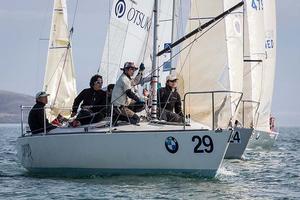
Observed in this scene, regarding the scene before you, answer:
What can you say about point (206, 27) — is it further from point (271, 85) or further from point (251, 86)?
point (271, 85)

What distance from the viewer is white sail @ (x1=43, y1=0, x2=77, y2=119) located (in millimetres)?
28484

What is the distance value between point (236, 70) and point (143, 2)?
2.93 m

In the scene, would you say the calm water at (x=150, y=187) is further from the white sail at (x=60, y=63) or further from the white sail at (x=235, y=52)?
the white sail at (x=60, y=63)

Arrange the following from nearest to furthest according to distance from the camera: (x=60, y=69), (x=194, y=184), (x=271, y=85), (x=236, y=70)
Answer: (x=194, y=184) → (x=236, y=70) → (x=60, y=69) → (x=271, y=85)

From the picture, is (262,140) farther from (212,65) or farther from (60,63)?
(212,65)

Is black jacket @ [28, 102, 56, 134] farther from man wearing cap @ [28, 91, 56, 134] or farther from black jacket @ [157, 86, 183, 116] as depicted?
black jacket @ [157, 86, 183, 116]

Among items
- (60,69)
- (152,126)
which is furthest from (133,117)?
(60,69)

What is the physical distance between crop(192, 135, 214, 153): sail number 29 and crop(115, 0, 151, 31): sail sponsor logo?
4405mm

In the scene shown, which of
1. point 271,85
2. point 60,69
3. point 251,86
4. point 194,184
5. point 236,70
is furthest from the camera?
point 271,85

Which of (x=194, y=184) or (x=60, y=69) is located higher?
(x=60, y=69)

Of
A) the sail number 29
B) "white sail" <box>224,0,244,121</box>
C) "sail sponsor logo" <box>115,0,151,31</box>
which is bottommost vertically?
the sail number 29

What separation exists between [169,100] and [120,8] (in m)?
3.41

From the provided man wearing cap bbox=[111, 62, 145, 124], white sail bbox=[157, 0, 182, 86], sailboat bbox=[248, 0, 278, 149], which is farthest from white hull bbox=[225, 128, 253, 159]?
man wearing cap bbox=[111, 62, 145, 124]

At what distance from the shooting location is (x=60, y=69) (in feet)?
95.9
